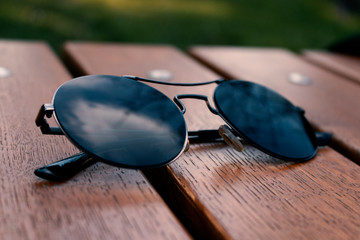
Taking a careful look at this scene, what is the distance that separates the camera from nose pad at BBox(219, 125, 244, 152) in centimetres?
59

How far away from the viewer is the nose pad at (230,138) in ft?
1.94

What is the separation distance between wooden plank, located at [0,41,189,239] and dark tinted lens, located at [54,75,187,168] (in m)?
0.04

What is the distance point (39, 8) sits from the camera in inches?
116

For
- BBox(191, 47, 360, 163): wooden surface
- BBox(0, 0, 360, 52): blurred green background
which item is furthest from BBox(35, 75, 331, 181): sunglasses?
BBox(0, 0, 360, 52): blurred green background

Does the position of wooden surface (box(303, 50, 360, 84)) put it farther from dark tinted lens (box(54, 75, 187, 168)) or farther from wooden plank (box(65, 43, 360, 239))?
dark tinted lens (box(54, 75, 187, 168))

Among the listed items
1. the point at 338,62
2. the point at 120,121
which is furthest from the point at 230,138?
the point at 338,62

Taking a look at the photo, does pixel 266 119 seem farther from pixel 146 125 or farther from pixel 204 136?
pixel 146 125

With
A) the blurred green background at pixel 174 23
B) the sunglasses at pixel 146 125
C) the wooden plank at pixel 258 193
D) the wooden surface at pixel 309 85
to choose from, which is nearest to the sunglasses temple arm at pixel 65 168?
the sunglasses at pixel 146 125

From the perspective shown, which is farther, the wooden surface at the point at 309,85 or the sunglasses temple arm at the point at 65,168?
the wooden surface at the point at 309,85

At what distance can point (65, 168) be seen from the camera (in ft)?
1.59

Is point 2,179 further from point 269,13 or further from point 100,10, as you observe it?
point 269,13

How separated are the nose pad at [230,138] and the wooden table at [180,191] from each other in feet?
0.07

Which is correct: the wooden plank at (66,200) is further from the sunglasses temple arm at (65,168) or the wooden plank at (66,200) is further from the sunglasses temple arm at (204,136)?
the sunglasses temple arm at (204,136)

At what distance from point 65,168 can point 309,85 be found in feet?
2.61
